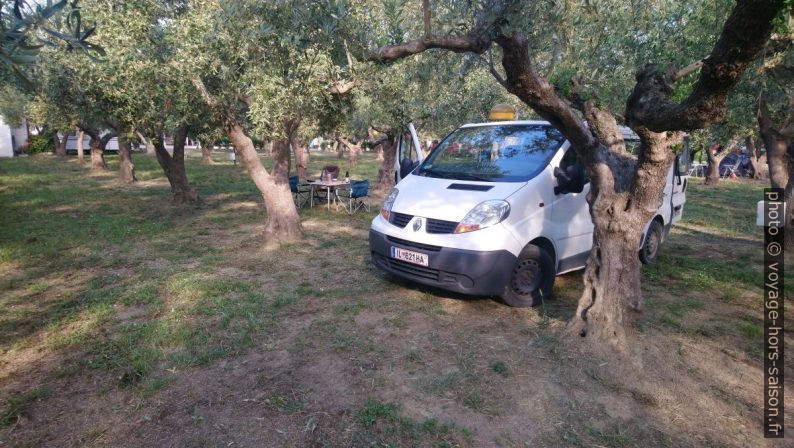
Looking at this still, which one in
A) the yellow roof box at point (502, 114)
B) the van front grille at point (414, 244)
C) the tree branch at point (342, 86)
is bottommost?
the van front grille at point (414, 244)

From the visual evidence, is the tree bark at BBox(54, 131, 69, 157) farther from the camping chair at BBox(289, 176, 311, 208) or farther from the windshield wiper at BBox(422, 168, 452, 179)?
the windshield wiper at BBox(422, 168, 452, 179)

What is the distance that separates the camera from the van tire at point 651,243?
6.89m

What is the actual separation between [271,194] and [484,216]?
5.03 metres

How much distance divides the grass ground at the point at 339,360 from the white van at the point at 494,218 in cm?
43

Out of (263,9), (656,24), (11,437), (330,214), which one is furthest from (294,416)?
(330,214)

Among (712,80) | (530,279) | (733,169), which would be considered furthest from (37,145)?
(733,169)

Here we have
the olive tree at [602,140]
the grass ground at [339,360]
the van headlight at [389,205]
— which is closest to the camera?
the grass ground at [339,360]

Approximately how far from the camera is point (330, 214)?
38.3 feet

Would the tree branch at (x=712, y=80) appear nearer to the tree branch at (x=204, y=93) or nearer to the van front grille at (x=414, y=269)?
the van front grille at (x=414, y=269)

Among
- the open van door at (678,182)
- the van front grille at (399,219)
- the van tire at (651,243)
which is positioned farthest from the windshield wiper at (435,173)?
the open van door at (678,182)

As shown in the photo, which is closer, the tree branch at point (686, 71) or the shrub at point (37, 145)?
the tree branch at point (686, 71)

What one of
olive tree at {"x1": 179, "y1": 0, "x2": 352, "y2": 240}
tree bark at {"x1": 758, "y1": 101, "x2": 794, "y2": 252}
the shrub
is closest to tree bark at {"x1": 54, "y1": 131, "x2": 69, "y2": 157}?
the shrub

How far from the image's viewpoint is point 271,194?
8.58m

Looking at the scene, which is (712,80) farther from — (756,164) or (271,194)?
(756,164)
